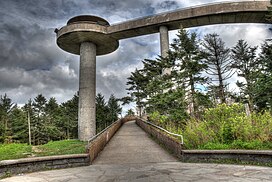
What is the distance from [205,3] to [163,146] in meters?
14.9

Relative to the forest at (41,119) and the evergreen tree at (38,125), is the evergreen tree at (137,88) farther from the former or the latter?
the evergreen tree at (38,125)

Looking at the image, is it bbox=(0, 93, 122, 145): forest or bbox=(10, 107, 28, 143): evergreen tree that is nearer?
bbox=(10, 107, 28, 143): evergreen tree

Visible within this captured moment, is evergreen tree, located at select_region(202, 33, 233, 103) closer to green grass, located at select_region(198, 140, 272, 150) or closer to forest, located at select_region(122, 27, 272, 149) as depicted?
forest, located at select_region(122, 27, 272, 149)

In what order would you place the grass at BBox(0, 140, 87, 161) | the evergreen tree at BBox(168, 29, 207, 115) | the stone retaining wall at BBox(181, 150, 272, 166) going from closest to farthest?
the stone retaining wall at BBox(181, 150, 272, 166) → the grass at BBox(0, 140, 87, 161) → the evergreen tree at BBox(168, 29, 207, 115)

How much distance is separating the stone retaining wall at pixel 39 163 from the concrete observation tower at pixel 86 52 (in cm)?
1421

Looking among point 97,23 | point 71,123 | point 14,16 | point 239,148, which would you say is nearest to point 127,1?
point 14,16

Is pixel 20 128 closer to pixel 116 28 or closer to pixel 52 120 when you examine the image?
pixel 52 120

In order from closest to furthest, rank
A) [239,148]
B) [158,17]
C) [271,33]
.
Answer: [239,148] < [271,33] < [158,17]

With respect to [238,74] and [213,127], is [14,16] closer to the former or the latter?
[213,127]

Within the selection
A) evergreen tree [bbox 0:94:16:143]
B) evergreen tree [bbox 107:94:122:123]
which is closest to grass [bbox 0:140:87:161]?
evergreen tree [bbox 0:94:16:143]

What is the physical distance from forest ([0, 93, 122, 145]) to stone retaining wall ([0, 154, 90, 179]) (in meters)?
37.4

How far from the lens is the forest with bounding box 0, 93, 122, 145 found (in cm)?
4612

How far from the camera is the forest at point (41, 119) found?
4612cm

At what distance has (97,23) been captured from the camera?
22828mm
